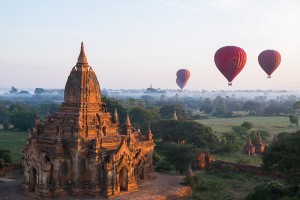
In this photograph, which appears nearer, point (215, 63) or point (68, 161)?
point (68, 161)

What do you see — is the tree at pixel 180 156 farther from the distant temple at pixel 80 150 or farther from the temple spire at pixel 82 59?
the temple spire at pixel 82 59

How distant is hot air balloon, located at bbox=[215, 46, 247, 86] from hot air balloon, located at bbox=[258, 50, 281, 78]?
8.80 meters

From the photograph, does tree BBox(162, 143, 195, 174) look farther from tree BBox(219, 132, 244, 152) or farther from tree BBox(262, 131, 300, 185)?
tree BBox(219, 132, 244, 152)

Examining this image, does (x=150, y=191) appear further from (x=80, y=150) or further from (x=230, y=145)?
(x=230, y=145)

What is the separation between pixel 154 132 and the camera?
5050cm

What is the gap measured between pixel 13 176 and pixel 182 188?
1535 centimetres

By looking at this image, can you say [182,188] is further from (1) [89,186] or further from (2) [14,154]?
(2) [14,154]

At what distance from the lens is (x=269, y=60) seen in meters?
50.6

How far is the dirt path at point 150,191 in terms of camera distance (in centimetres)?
2311

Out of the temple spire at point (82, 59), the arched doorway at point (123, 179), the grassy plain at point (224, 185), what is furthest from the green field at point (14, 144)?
the grassy plain at point (224, 185)

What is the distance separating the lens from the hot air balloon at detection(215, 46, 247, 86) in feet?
137

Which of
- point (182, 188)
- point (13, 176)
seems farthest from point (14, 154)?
point (182, 188)

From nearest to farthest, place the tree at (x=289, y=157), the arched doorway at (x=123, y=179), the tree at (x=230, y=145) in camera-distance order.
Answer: the tree at (x=289, y=157), the arched doorway at (x=123, y=179), the tree at (x=230, y=145)

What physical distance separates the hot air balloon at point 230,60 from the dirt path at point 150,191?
18.8 metres
